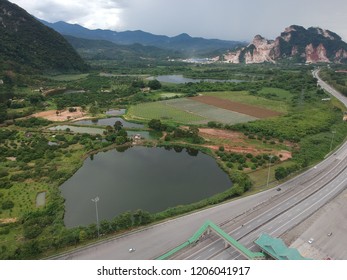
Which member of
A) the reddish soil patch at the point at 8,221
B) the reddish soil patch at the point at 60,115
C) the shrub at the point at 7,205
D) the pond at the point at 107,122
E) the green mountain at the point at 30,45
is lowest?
the reddish soil patch at the point at 8,221

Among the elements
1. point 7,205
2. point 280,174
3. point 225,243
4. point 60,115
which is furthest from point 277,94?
point 7,205

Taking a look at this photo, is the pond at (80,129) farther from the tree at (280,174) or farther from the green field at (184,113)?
the tree at (280,174)

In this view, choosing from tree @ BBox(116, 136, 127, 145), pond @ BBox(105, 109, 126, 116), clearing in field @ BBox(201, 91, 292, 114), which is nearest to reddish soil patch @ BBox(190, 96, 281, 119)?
clearing in field @ BBox(201, 91, 292, 114)

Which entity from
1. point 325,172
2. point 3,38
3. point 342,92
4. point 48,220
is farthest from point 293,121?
point 3,38

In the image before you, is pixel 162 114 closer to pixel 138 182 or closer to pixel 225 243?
pixel 138 182

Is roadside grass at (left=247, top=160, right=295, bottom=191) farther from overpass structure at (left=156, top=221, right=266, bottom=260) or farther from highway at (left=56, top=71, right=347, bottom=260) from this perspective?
overpass structure at (left=156, top=221, right=266, bottom=260)

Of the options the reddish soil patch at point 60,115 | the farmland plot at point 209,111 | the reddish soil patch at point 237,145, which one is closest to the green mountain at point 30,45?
the reddish soil patch at point 60,115

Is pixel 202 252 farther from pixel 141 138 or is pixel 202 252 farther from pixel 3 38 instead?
pixel 3 38
